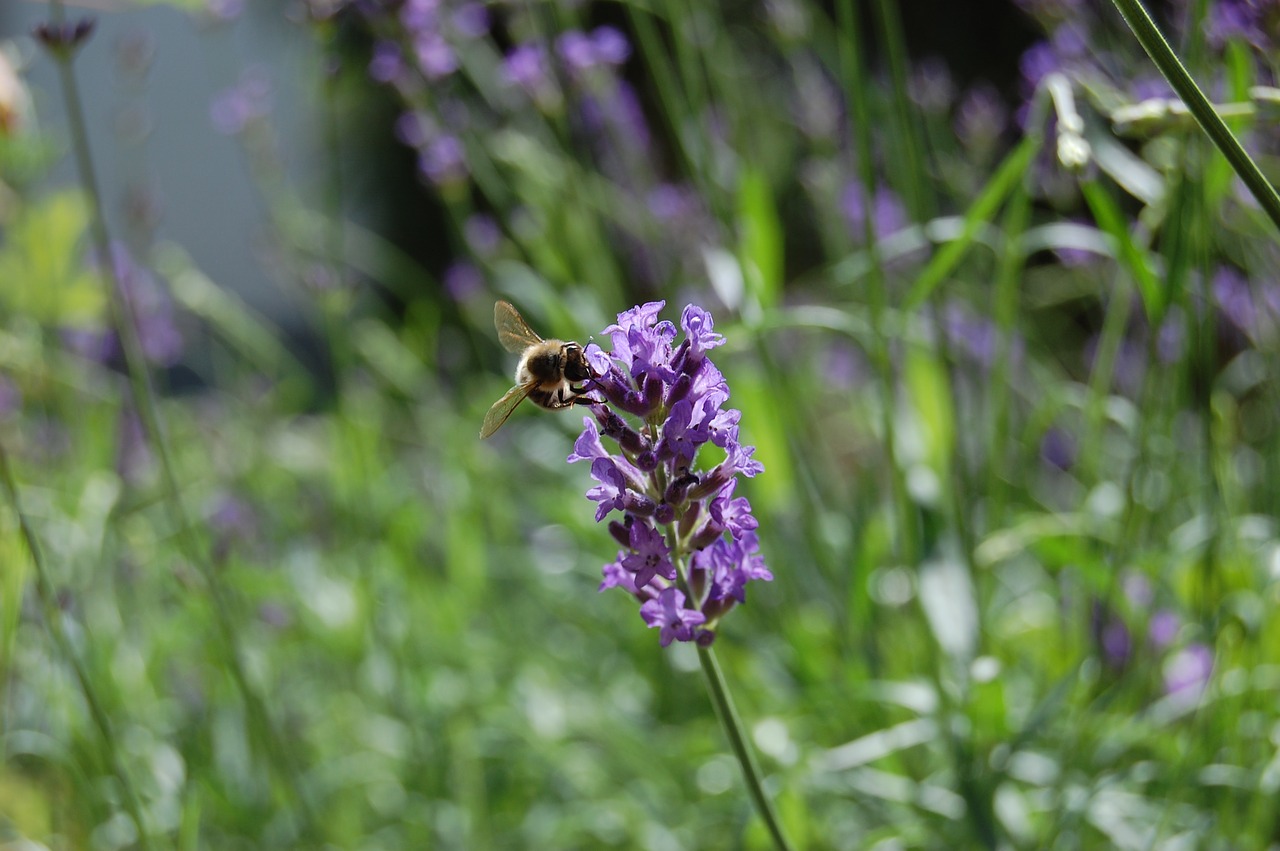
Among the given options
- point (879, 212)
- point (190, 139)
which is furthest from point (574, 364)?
point (190, 139)

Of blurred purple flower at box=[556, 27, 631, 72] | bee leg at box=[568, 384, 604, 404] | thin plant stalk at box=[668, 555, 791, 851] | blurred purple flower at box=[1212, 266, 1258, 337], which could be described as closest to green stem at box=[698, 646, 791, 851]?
thin plant stalk at box=[668, 555, 791, 851]

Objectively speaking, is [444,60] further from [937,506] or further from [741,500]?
[741,500]

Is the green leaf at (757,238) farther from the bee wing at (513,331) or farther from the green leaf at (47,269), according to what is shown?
the green leaf at (47,269)

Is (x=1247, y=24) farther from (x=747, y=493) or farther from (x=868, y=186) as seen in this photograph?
(x=747, y=493)

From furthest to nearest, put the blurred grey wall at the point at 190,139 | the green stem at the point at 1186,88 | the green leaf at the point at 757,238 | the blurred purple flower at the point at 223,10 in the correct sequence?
the blurred grey wall at the point at 190,139 → the blurred purple flower at the point at 223,10 → the green leaf at the point at 757,238 → the green stem at the point at 1186,88

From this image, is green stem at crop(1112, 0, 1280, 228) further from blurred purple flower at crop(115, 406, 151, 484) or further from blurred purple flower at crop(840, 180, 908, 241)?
blurred purple flower at crop(115, 406, 151, 484)

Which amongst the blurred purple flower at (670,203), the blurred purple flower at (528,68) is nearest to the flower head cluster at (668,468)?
the blurred purple flower at (528,68)

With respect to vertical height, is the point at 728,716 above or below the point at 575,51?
below
